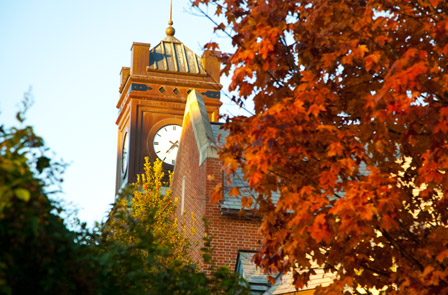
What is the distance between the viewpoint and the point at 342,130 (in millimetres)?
9492

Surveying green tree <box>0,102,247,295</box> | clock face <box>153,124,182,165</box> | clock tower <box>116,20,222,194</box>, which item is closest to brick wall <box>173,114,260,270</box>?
green tree <box>0,102,247,295</box>

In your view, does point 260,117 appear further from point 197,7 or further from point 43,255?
point 43,255

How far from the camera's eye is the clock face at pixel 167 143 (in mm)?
43750

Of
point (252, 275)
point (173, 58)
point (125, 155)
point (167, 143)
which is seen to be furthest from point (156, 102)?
point (252, 275)

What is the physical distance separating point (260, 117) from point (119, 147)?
1636 inches

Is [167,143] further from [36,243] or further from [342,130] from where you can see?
[36,243]

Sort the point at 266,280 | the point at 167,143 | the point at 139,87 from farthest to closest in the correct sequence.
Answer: the point at 139,87, the point at 167,143, the point at 266,280

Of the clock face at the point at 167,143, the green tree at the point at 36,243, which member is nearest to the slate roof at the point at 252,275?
the green tree at the point at 36,243

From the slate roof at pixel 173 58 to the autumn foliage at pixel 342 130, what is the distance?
115ft

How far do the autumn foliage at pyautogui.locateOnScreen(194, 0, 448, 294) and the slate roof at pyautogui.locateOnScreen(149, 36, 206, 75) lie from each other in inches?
1377

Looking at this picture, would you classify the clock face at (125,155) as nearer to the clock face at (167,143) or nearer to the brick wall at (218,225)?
the clock face at (167,143)

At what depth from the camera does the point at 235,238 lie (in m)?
19.0

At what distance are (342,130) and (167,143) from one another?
34.8m

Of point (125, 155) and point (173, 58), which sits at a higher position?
point (173, 58)
